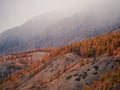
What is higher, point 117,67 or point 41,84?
point 117,67

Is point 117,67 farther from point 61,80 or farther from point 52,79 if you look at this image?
point 52,79

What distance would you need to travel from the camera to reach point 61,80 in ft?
562

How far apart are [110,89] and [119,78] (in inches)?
369

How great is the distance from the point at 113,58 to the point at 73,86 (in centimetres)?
3541

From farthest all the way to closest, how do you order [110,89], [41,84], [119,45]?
[119,45] → [41,84] → [110,89]

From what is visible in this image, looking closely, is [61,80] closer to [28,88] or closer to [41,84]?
[41,84]

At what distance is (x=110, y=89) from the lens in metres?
121

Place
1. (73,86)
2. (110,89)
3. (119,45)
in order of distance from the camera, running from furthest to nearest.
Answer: (119,45), (73,86), (110,89)

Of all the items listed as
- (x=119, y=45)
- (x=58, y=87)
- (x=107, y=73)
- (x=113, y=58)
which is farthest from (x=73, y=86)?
(x=119, y=45)

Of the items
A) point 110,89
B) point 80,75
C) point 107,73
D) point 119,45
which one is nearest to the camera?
point 110,89

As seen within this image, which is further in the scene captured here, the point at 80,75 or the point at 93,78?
the point at 80,75

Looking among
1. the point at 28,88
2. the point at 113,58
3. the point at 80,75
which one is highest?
the point at 113,58

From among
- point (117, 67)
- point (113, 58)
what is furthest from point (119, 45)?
point (117, 67)

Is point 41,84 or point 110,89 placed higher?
point 110,89
